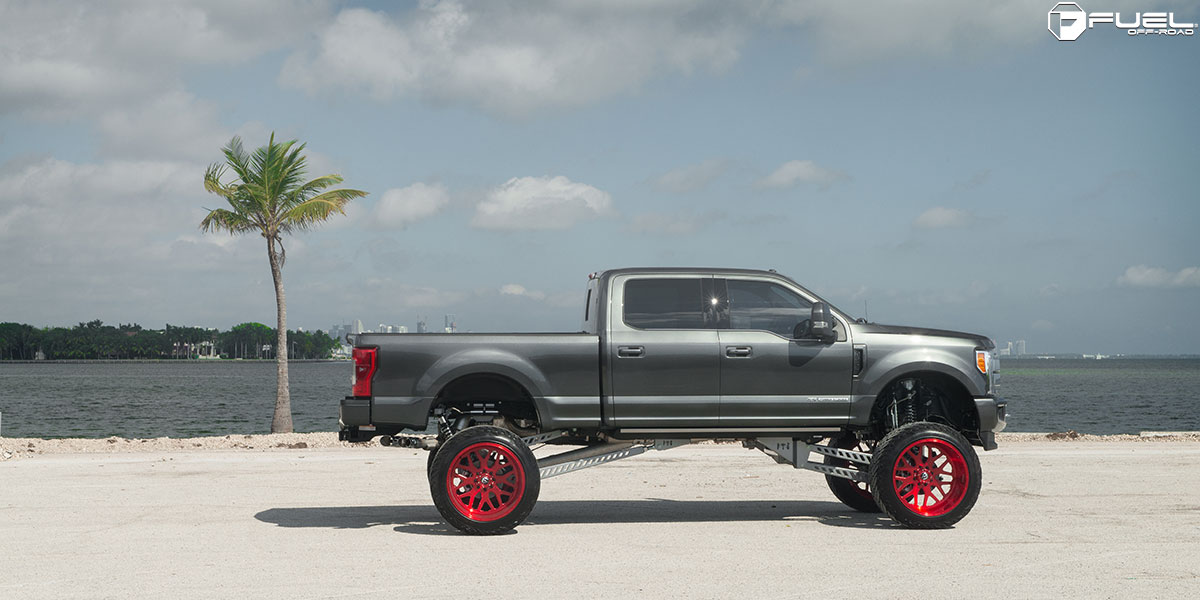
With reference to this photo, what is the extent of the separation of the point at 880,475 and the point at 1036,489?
13.4ft

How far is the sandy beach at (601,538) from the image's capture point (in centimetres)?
712

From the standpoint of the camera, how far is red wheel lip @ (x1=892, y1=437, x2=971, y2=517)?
9.66 metres

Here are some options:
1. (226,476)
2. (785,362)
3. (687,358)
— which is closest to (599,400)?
(687,358)

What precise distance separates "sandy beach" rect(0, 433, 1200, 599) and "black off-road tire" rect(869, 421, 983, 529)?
20 centimetres

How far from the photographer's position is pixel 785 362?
9.73m

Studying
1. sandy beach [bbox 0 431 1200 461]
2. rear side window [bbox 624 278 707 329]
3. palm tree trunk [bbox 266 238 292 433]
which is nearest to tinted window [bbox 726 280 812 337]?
rear side window [bbox 624 278 707 329]

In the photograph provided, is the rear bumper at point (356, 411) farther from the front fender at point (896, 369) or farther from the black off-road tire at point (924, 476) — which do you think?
the black off-road tire at point (924, 476)

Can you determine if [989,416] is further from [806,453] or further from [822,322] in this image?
[822,322]

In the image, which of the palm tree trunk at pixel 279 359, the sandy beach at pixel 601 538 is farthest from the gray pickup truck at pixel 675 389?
the palm tree trunk at pixel 279 359

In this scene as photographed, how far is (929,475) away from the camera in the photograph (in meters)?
9.76

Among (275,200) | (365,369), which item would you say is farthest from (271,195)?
(365,369)

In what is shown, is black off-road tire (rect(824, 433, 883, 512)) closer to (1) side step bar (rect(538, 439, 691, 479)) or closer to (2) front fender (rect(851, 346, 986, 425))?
(2) front fender (rect(851, 346, 986, 425))

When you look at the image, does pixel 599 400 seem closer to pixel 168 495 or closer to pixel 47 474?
pixel 168 495

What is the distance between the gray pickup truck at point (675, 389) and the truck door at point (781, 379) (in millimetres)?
13
